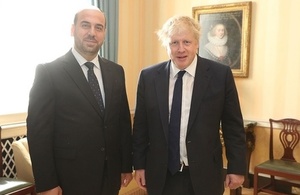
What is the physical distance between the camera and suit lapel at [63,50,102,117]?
1.59 metres

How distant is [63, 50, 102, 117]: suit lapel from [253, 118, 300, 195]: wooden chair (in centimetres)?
195

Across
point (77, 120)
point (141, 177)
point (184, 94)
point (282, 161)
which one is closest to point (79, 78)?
point (77, 120)

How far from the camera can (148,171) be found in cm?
170

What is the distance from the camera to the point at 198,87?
5.25ft

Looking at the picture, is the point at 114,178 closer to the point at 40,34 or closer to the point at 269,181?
the point at 40,34

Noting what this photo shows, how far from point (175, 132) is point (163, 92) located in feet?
0.71

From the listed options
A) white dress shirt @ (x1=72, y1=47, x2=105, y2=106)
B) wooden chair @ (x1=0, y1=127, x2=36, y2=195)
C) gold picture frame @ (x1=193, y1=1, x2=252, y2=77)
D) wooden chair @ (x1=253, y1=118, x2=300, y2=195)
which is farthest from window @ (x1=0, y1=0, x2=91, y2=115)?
wooden chair @ (x1=253, y1=118, x2=300, y2=195)

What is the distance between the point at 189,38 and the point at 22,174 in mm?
1811

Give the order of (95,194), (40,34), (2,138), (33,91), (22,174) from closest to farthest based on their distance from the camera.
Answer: (33,91) → (95,194) → (22,174) → (2,138) → (40,34)

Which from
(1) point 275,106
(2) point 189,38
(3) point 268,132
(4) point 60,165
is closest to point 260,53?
(1) point 275,106

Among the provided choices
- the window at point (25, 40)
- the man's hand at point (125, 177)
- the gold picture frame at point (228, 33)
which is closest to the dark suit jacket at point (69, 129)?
the man's hand at point (125, 177)

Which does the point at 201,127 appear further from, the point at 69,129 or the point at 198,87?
the point at 69,129

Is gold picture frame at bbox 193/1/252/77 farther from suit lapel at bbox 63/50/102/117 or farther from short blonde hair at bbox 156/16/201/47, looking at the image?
suit lapel at bbox 63/50/102/117

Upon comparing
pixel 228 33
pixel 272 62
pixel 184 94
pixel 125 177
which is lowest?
pixel 125 177
